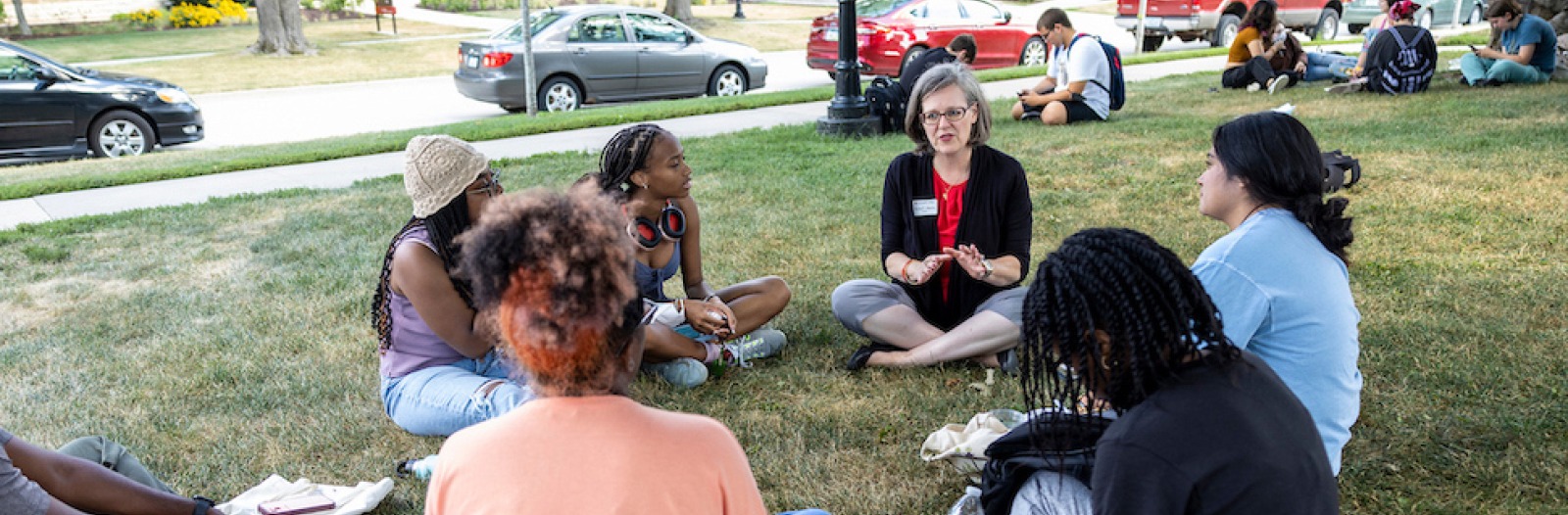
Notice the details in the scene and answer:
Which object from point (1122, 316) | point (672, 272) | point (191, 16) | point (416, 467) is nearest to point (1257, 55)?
point (672, 272)

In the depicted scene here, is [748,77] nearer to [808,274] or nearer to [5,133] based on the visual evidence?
[5,133]

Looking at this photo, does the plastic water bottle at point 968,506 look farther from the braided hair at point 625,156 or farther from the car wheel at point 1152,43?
the car wheel at point 1152,43

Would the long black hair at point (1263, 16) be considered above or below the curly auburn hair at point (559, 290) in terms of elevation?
above

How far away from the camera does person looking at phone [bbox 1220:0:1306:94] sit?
12039mm

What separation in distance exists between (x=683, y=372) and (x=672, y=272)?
0.56 meters

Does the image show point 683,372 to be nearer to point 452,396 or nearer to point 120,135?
point 452,396

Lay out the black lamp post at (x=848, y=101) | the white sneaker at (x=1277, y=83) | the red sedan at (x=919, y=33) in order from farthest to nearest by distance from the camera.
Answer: the red sedan at (x=919, y=33) < the white sneaker at (x=1277, y=83) < the black lamp post at (x=848, y=101)

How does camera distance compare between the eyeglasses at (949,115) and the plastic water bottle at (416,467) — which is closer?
the plastic water bottle at (416,467)

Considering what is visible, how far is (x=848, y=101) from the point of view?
10.3 m

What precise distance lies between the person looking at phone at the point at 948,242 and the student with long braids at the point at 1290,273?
59.1 inches

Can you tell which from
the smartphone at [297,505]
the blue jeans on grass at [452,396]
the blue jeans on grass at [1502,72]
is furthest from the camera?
the blue jeans on grass at [1502,72]

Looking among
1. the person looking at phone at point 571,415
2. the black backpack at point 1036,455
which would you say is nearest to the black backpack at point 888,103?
the black backpack at point 1036,455

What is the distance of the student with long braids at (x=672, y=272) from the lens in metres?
4.21

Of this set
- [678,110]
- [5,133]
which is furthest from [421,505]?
[5,133]
